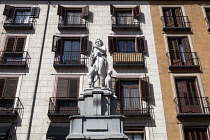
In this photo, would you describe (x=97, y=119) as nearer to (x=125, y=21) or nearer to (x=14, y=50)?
(x=14, y=50)

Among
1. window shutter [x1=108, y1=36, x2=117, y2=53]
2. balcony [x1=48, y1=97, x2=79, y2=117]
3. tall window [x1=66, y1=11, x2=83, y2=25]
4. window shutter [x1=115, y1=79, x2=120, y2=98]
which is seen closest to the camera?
balcony [x1=48, y1=97, x2=79, y2=117]

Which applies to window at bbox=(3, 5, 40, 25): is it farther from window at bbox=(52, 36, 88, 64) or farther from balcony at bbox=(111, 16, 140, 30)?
balcony at bbox=(111, 16, 140, 30)

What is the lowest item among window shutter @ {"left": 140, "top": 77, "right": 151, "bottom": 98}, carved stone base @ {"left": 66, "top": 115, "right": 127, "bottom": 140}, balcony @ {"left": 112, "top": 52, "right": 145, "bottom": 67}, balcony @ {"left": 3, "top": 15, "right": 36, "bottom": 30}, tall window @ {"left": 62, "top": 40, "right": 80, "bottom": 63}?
carved stone base @ {"left": 66, "top": 115, "right": 127, "bottom": 140}

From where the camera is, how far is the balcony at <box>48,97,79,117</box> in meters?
14.9

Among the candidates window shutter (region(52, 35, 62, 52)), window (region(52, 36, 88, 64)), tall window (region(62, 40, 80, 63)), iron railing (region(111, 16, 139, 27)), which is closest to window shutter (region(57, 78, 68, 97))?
window (region(52, 36, 88, 64))

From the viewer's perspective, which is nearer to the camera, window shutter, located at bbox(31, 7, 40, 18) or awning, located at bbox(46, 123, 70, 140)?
awning, located at bbox(46, 123, 70, 140)

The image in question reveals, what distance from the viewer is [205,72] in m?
16.8

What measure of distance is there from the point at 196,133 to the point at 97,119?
8.14 meters

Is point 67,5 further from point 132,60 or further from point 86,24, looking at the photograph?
point 132,60

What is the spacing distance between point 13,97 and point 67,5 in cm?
903

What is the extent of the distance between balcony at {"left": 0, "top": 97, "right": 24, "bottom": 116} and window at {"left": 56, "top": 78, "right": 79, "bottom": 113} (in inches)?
92.3

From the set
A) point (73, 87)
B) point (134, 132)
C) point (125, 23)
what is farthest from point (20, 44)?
point (134, 132)

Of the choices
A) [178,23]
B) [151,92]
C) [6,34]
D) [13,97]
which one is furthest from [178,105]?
[6,34]

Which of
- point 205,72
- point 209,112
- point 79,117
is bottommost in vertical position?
point 79,117
